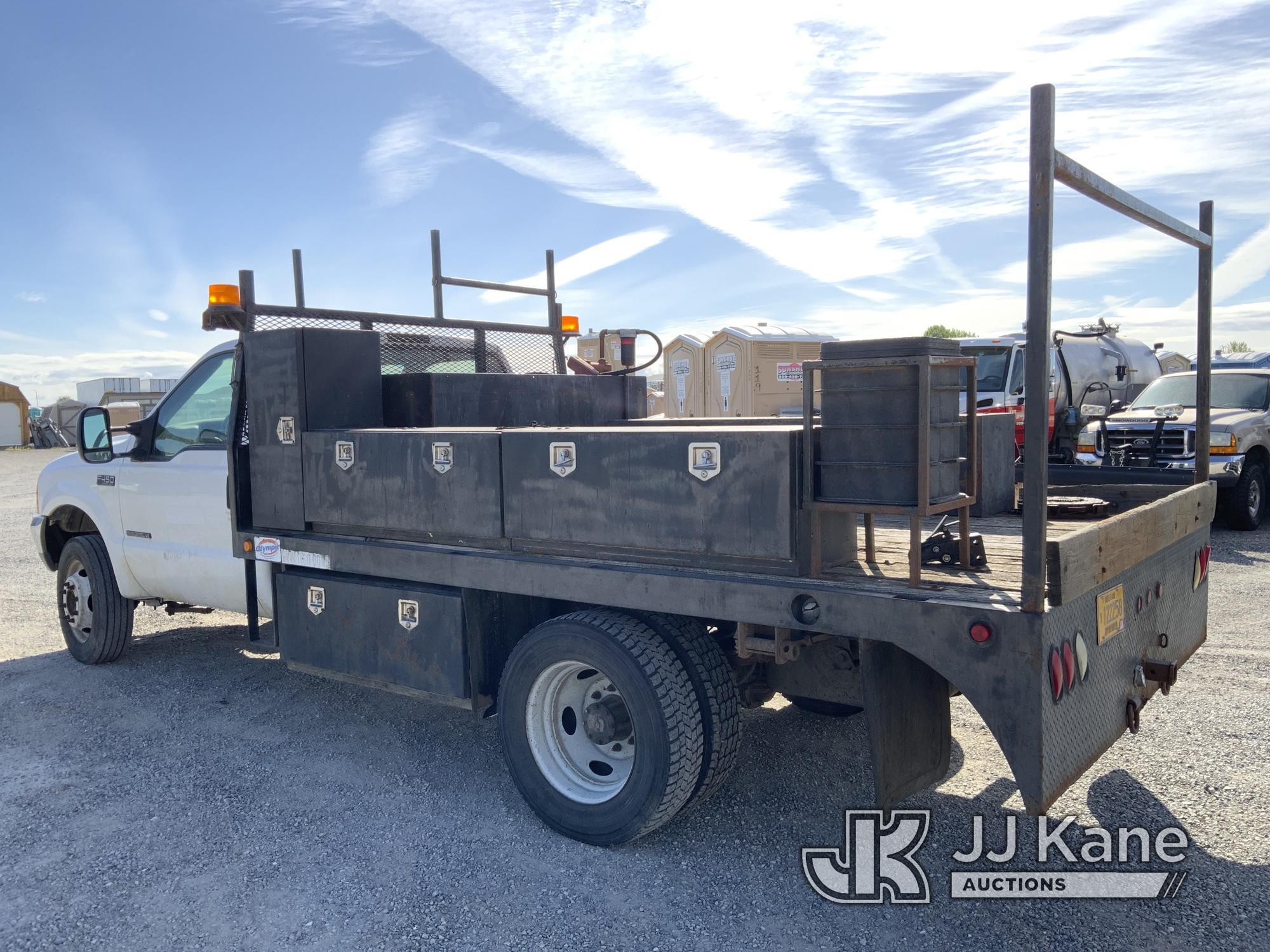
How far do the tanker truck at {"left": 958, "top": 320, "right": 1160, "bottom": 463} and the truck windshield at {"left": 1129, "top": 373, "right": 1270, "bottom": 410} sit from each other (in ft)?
4.26

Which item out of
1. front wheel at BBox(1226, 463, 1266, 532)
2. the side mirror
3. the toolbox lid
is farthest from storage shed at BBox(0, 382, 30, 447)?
the toolbox lid

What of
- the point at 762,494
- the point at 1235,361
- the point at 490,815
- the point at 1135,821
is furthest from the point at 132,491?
the point at 1235,361

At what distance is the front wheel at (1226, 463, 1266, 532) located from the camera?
1119 cm

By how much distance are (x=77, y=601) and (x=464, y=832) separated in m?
4.15

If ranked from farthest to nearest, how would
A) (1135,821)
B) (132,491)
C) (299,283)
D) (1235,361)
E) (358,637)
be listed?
(1235,361) → (132,491) → (299,283) → (358,637) → (1135,821)

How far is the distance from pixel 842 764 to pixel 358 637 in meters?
2.37

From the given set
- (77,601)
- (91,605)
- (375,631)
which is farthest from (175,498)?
(375,631)

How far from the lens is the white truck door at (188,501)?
5.59 metres

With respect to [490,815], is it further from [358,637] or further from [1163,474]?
[1163,474]

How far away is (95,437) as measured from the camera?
6.17 meters

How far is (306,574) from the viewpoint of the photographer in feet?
15.9

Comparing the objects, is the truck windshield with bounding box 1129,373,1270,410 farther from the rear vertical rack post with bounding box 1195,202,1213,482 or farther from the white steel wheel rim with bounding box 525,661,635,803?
the white steel wheel rim with bounding box 525,661,635,803

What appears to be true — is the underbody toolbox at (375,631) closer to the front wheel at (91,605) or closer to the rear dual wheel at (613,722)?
the rear dual wheel at (613,722)

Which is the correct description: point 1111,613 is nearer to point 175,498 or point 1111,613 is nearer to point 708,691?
point 708,691
